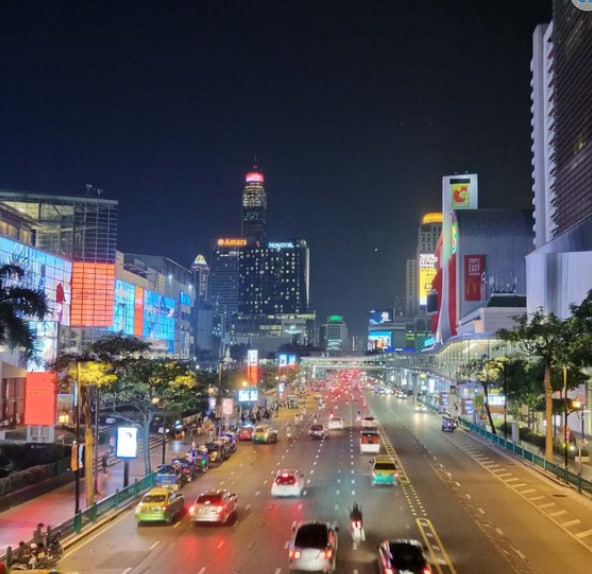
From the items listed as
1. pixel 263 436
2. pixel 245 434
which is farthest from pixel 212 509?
pixel 245 434

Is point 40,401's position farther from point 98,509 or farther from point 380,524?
point 380,524

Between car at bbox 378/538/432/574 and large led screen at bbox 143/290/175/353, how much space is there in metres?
113

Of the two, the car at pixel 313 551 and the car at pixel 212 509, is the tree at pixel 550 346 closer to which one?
the car at pixel 212 509

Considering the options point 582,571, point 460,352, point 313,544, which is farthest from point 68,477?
point 460,352

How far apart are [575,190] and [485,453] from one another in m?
40.8

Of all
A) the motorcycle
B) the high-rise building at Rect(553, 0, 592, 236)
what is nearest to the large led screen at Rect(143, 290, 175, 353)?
the high-rise building at Rect(553, 0, 592, 236)

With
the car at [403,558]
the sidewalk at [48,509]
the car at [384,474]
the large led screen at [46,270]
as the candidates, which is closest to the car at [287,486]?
the car at [384,474]

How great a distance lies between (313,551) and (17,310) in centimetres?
1889

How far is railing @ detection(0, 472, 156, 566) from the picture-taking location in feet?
87.7

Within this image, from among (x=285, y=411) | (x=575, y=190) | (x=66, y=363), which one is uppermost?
(x=575, y=190)

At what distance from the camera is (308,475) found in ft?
143

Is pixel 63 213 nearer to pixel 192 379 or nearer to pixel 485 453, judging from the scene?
pixel 192 379

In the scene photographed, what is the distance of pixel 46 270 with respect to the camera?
86188 mm

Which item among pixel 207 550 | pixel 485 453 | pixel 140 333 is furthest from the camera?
pixel 140 333
